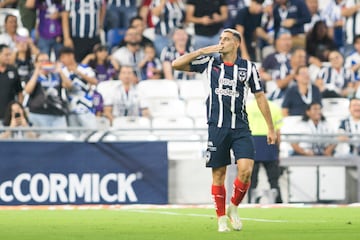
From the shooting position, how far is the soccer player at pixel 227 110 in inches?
474

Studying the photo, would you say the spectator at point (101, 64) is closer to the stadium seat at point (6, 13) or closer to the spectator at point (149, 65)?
the spectator at point (149, 65)

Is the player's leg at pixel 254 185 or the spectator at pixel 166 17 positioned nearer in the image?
the player's leg at pixel 254 185

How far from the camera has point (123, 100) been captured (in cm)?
1959

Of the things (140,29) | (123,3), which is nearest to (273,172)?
(140,29)

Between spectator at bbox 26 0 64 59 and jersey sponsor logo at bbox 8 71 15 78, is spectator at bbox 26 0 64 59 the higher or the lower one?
the higher one

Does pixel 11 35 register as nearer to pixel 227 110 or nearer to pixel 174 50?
pixel 174 50

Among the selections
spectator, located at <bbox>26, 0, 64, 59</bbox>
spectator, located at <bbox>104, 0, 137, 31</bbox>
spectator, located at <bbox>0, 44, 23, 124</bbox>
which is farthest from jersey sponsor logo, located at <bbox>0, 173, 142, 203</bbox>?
spectator, located at <bbox>104, 0, 137, 31</bbox>

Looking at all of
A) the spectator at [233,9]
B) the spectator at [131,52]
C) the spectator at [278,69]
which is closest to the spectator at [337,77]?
the spectator at [278,69]

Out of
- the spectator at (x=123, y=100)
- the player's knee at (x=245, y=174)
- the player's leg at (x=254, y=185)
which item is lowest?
the player's leg at (x=254, y=185)

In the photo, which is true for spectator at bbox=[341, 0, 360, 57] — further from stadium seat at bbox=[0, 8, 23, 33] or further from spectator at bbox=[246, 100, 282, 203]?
stadium seat at bbox=[0, 8, 23, 33]

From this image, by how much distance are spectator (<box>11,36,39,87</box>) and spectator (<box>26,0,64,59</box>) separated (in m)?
0.84

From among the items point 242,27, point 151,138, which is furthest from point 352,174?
point 242,27

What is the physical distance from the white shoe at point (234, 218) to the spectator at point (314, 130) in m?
6.84

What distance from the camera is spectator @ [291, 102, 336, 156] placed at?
754 inches
